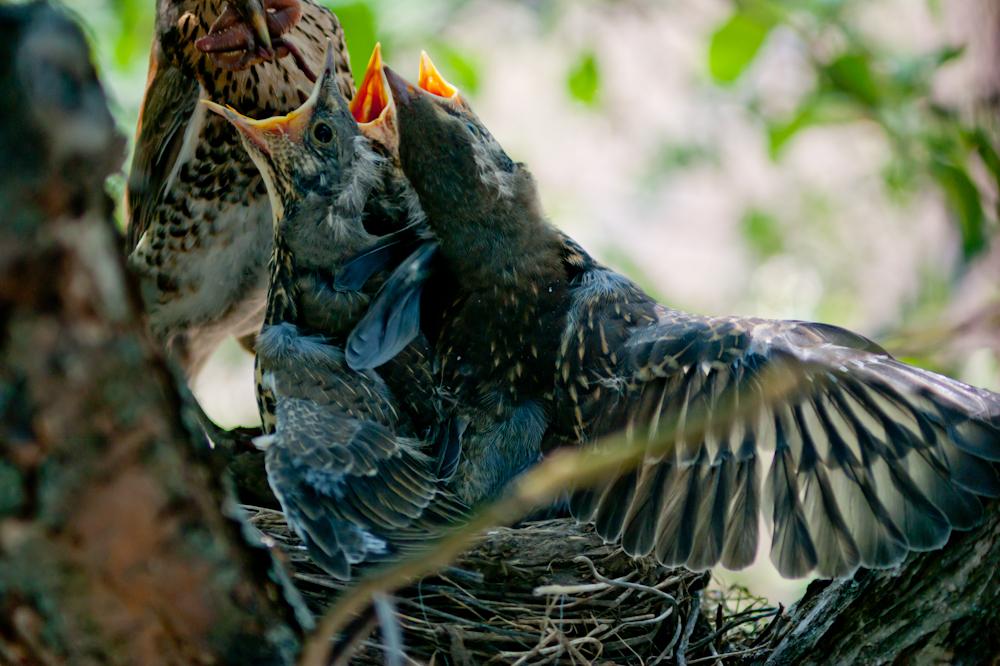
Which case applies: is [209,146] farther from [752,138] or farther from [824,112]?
[752,138]

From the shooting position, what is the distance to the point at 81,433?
3.11 feet

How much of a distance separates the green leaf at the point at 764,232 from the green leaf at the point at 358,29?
3.66 metres

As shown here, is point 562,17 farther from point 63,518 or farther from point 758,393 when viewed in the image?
point 63,518

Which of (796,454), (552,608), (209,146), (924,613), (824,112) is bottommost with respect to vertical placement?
(552,608)

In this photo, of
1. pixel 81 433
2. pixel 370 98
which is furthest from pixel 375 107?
pixel 81 433

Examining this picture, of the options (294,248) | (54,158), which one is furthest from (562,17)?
(54,158)

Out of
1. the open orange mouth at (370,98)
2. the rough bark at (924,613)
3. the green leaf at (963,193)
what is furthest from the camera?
the open orange mouth at (370,98)

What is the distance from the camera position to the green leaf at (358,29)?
2.95 meters

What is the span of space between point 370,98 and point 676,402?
1401 mm

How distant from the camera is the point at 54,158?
0.90 metres

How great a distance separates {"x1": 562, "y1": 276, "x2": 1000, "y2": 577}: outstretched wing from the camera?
5.22 feet

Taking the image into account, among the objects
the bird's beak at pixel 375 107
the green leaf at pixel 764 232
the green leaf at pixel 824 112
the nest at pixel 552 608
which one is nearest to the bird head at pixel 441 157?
the bird's beak at pixel 375 107

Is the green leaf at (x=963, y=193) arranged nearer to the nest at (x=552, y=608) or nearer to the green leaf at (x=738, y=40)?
the green leaf at (x=738, y=40)

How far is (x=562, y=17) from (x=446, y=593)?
4619mm
